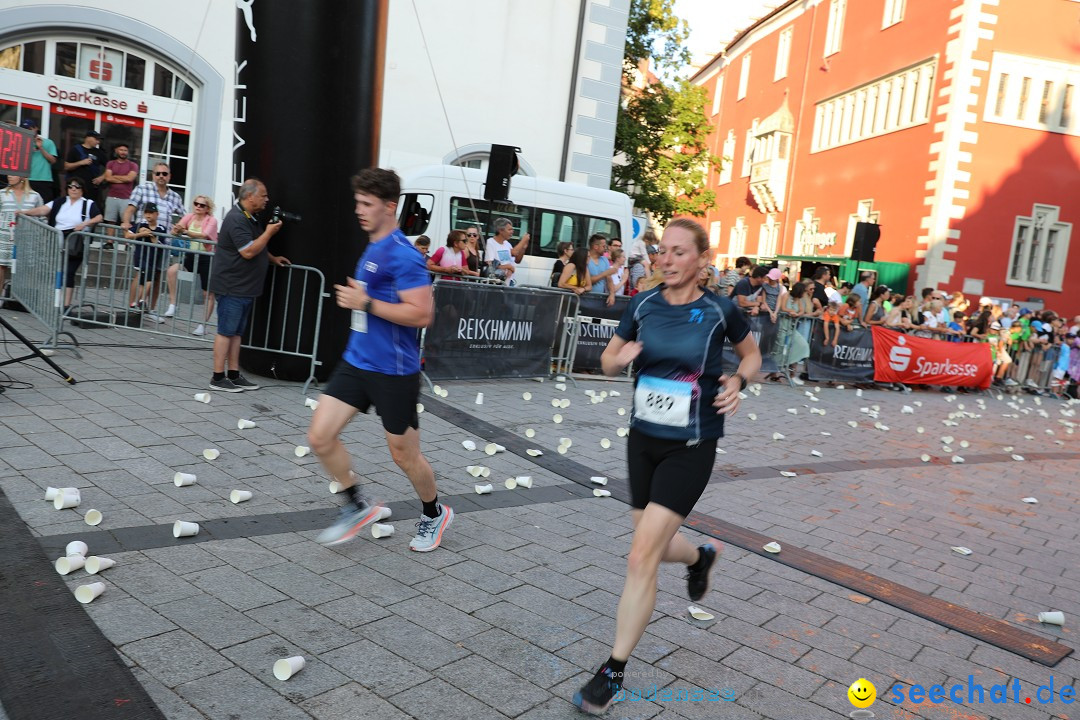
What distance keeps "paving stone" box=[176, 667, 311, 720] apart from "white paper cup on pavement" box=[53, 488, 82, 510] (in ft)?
6.10

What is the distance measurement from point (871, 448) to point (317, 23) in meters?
7.16

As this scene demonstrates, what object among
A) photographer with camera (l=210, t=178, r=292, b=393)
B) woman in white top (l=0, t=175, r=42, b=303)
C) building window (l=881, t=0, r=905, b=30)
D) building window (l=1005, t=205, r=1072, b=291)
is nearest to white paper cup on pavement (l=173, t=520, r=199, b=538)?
photographer with camera (l=210, t=178, r=292, b=393)

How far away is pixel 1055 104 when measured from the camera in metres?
26.1

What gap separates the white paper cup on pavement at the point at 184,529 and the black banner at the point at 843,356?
490 inches

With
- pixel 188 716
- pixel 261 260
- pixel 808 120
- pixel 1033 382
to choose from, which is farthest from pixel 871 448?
pixel 808 120

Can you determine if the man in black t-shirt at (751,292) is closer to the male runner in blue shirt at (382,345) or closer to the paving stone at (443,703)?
the male runner in blue shirt at (382,345)

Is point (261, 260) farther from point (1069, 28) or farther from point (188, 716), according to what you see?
point (1069, 28)

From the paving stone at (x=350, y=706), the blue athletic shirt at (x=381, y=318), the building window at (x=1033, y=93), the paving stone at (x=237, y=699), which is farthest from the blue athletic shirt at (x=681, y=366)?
the building window at (x=1033, y=93)

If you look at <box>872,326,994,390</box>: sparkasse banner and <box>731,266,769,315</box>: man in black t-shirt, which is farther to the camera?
<box>872,326,994,390</box>: sparkasse banner

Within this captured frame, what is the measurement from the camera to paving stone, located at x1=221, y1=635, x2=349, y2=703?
306 centimetres

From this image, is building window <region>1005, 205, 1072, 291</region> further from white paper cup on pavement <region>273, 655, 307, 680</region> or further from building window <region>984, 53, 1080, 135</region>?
white paper cup on pavement <region>273, 655, 307, 680</region>

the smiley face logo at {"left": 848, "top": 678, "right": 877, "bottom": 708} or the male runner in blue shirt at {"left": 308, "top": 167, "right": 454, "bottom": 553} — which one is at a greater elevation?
the male runner in blue shirt at {"left": 308, "top": 167, "right": 454, "bottom": 553}

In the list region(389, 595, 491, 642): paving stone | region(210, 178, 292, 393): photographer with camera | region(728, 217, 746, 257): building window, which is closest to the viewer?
region(389, 595, 491, 642): paving stone

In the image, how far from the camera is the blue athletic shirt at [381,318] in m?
4.31
